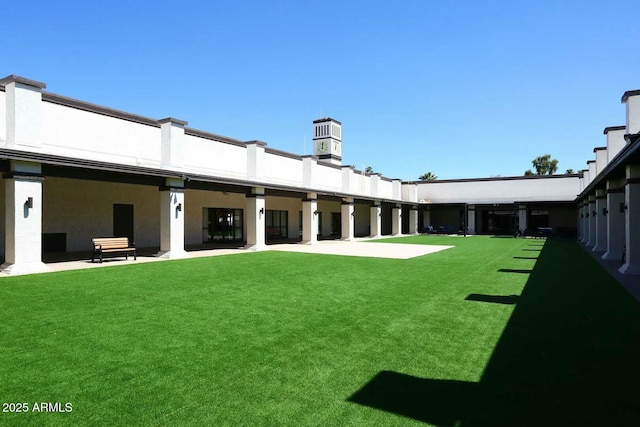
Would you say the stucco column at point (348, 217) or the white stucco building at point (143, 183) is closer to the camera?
the white stucco building at point (143, 183)

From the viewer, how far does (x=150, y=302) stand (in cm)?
812

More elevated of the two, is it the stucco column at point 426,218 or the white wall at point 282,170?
the white wall at point 282,170

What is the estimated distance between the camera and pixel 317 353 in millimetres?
5277

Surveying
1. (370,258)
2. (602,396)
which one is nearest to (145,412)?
(602,396)

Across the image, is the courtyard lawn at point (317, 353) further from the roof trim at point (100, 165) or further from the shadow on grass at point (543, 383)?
the roof trim at point (100, 165)

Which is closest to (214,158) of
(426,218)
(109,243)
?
(109,243)

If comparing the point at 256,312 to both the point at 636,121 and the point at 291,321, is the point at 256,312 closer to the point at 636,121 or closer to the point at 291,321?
the point at 291,321

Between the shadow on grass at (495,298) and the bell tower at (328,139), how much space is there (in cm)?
5414

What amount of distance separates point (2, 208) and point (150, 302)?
10.9 meters

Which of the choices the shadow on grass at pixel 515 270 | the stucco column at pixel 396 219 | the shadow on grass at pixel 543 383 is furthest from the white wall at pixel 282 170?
the shadow on grass at pixel 543 383

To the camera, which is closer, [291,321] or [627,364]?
[627,364]

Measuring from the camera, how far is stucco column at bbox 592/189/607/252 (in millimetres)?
19438

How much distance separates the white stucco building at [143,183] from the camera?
11.9 m

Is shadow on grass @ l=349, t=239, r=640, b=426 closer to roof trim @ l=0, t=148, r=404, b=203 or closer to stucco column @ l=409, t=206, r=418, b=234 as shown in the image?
roof trim @ l=0, t=148, r=404, b=203
